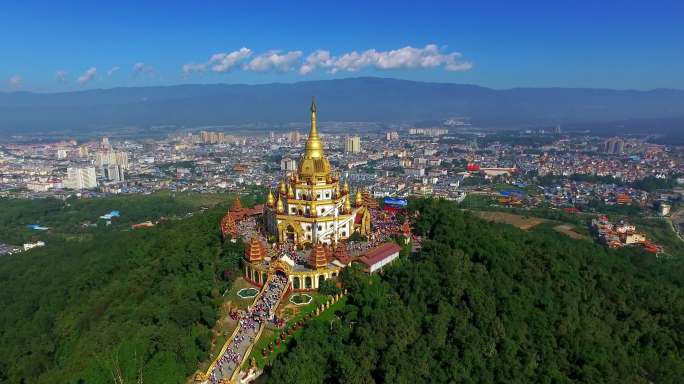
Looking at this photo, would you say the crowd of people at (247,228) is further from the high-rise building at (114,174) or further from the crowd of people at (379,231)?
the high-rise building at (114,174)

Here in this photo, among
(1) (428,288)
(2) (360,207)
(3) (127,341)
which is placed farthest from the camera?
(2) (360,207)

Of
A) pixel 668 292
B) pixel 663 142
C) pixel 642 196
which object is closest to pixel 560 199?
pixel 642 196

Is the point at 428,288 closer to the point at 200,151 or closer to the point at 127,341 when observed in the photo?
the point at 127,341

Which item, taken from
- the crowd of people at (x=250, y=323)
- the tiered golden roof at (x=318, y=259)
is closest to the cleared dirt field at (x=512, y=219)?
the tiered golden roof at (x=318, y=259)

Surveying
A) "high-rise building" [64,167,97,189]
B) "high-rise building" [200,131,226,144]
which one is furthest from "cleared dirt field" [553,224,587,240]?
"high-rise building" [200,131,226,144]

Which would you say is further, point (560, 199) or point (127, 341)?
point (560, 199)

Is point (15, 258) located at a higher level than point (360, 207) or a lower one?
lower

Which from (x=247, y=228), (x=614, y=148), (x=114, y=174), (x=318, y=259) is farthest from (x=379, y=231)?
(x=614, y=148)
